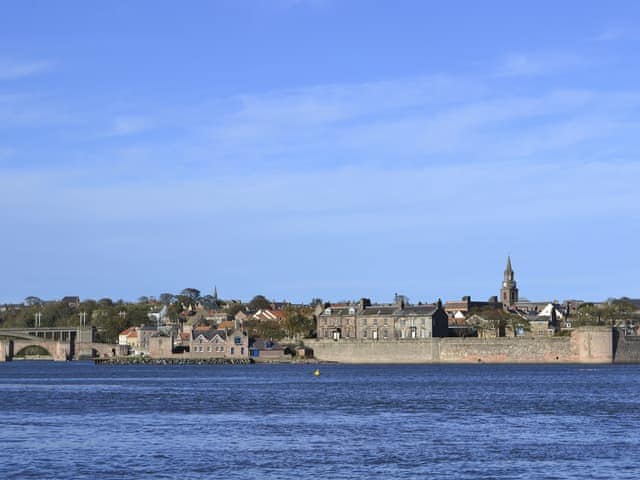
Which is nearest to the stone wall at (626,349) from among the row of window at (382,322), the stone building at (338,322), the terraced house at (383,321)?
the terraced house at (383,321)

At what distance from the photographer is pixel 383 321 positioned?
15750 centimetres

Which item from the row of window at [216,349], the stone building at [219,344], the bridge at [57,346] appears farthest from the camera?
the bridge at [57,346]

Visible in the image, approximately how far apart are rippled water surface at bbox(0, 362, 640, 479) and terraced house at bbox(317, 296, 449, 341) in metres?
71.2

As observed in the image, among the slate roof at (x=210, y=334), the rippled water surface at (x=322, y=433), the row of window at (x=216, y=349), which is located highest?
the slate roof at (x=210, y=334)

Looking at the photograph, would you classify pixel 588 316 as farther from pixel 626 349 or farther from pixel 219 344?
pixel 219 344

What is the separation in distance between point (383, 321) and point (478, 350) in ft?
49.9

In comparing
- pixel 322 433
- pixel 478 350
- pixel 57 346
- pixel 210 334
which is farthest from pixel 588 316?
pixel 322 433

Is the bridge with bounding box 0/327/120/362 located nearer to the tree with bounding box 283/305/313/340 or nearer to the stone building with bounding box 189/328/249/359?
the tree with bounding box 283/305/313/340

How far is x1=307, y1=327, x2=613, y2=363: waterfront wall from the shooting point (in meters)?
137

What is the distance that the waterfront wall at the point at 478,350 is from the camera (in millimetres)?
137100

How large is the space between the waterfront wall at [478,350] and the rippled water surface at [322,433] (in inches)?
2189

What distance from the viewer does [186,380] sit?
103125 mm

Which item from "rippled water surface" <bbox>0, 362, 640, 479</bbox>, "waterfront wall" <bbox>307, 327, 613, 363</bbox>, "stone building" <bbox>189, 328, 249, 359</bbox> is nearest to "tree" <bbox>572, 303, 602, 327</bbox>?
"waterfront wall" <bbox>307, 327, 613, 363</bbox>

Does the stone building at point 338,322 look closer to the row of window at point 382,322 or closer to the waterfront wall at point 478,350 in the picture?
the row of window at point 382,322
